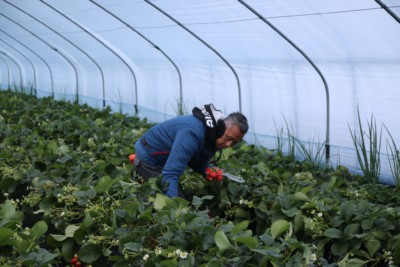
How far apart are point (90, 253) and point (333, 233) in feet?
4.14

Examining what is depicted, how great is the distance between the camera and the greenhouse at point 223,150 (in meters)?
3.13

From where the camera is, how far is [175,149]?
4.04 meters

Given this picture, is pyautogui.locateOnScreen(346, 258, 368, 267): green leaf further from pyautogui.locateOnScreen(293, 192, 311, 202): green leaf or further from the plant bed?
pyautogui.locateOnScreen(293, 192, 311, 202): green leaf

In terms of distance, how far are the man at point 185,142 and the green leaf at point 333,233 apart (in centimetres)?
90

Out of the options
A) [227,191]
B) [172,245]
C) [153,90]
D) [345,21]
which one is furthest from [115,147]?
[153,90]

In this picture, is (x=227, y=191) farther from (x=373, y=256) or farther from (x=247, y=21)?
(x=247, y=21)

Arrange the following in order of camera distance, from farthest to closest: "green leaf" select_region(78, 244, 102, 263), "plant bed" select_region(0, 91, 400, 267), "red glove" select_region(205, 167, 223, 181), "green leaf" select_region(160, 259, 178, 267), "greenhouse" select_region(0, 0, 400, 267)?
"red glove" select_region(205, 167, 223, 181), "green leaf" select_region(78, 244, 102, 263), "greenhouse" select_region(0, 0, 400, 267), "plant bed" select_region(0, 91, 400, 267), "green leaf" select_region(160, 259, 178, 267)

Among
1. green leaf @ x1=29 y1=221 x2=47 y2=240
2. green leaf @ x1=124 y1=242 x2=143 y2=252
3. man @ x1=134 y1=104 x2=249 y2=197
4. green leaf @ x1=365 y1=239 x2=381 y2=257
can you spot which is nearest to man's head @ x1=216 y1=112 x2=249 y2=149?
man @ x1=134 y1=104 x2=249 y2=197

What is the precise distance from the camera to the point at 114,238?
3.28 metres

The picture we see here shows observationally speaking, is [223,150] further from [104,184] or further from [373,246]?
[373,246]

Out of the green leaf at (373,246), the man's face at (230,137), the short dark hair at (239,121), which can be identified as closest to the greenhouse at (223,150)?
the green leaf at (373,246)

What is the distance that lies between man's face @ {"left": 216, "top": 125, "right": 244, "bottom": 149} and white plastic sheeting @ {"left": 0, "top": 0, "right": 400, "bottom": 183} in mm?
1799

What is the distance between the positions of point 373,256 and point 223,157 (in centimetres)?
244

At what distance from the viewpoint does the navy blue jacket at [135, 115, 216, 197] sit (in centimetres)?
400
